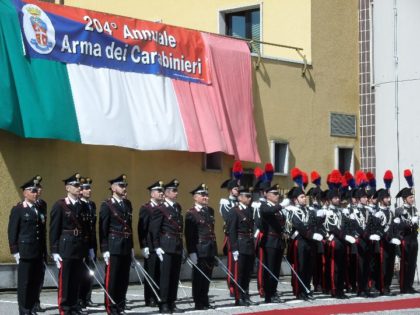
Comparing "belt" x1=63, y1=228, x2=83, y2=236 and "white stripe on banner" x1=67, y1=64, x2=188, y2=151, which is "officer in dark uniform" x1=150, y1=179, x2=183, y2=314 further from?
"white stripe on banner" x1=67, y1=64, x2=188, y2=151

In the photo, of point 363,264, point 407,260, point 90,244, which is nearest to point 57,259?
point 90,244

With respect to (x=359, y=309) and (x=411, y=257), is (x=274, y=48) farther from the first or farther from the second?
(x=359, y=309)

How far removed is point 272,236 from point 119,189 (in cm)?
300

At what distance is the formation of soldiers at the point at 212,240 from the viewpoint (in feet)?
43.0

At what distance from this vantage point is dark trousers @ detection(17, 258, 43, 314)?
12.9 meters

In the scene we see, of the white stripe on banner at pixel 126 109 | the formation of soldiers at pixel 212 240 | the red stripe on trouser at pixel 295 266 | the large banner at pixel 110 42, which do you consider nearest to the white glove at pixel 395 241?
the formation of soldiers at pixel 212 240

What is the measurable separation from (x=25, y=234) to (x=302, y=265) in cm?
492

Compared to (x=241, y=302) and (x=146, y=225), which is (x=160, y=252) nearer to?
(x=146, y=225)

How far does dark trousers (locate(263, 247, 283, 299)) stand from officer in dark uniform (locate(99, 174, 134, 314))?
2692mm

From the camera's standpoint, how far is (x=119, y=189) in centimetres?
1384

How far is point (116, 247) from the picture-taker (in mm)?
13562

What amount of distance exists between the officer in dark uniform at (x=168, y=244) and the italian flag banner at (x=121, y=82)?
3790 millimetres

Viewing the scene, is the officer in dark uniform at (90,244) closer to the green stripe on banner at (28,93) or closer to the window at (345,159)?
the green stripe on banner at (28,93)

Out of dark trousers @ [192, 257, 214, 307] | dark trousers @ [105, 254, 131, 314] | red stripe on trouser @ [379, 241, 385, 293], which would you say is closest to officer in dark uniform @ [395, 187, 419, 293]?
red stripe on trouser @ [379, 241, 385, 293]
